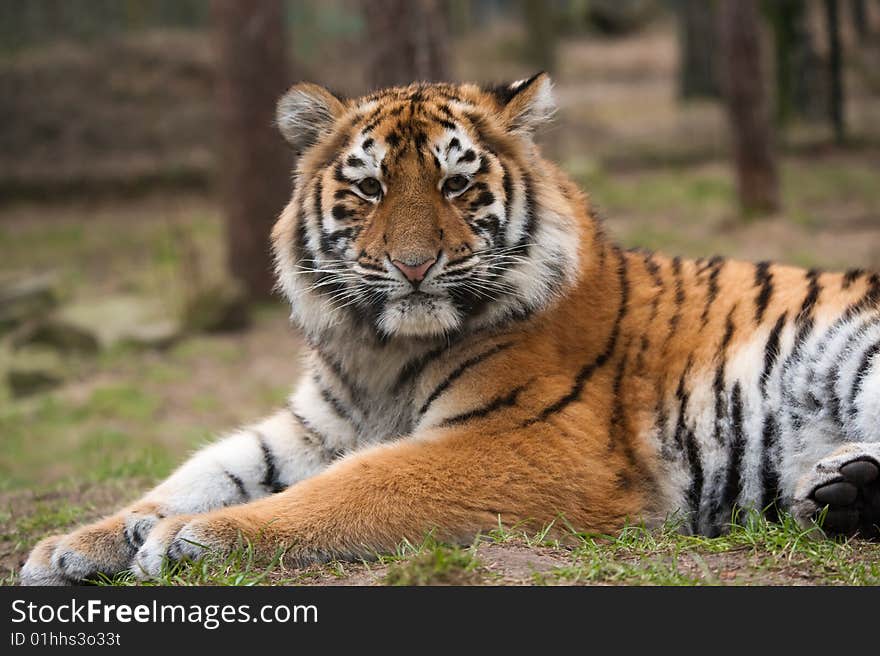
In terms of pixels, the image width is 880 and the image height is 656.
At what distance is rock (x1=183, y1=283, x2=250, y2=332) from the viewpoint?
10.6 meters

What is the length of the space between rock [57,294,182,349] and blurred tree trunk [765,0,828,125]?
1022 centimetres

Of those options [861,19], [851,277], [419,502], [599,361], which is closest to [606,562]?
[419,502]

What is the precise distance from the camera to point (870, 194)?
42.6 ft

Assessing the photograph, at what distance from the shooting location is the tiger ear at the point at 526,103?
399cm

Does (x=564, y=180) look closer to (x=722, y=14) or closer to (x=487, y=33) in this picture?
(x=722, y=14)

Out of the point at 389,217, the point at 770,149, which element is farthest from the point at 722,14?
the point at 389,217

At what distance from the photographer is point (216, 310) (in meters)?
10.6

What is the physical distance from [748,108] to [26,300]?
8440 mm

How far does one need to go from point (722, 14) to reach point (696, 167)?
13.0 feet

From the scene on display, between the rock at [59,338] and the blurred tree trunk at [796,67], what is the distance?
438 inches

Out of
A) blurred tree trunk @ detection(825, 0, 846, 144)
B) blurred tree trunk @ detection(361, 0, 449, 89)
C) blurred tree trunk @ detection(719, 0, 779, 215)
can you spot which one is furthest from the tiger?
blurred tree trunk @ detection(825, 0, 846, 144)

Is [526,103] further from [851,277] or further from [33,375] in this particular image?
[33,375]

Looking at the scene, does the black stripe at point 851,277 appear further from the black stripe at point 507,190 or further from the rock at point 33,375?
the rock at point 33,375

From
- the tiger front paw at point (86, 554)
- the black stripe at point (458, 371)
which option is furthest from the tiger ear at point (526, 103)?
the tiger front paw at point (86, 554)
